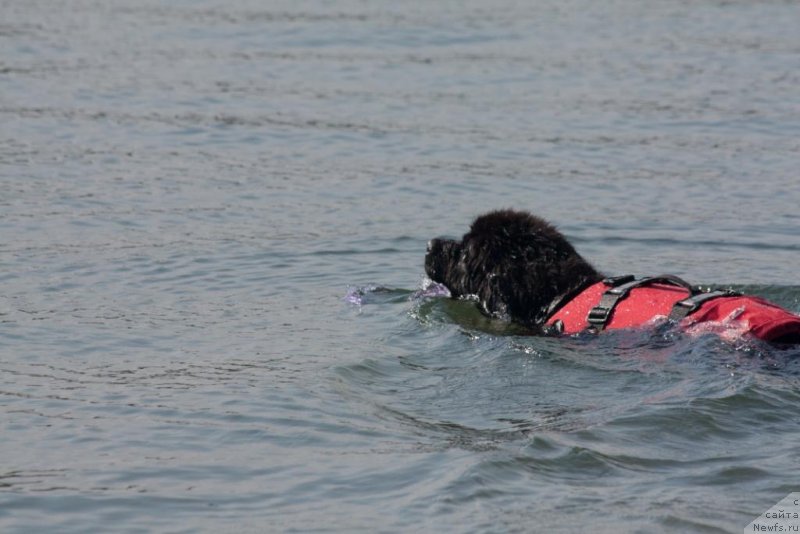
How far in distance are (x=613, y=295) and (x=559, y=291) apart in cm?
59

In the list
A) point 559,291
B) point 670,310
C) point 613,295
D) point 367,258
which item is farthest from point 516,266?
point 367,258

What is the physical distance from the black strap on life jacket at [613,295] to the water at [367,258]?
0.12 metres

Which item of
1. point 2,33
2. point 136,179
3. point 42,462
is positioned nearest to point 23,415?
point 42,462

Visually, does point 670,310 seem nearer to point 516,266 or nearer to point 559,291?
point 559,291

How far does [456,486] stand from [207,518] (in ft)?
3.59

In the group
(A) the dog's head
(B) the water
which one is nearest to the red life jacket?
(B) the water

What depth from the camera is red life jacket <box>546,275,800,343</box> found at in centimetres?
712

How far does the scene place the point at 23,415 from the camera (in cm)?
687

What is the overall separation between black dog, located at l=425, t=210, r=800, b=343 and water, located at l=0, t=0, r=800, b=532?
0.50ft

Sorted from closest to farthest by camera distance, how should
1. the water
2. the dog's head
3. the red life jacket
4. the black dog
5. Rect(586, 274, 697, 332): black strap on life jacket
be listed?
the water, the red life jacket, the black dog, Rect(586, 274, 697, 332): black strap on life jacket, the dog's head

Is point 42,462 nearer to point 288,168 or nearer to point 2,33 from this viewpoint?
point 288,168

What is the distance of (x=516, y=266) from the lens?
8.34m

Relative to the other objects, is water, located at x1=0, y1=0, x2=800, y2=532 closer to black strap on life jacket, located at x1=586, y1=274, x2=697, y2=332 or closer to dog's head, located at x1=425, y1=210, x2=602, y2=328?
black strap on life jacket, located at x1=586, y1=274, x2=697, y2=332

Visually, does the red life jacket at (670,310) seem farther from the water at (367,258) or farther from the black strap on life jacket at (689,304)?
the water at (367,258)
